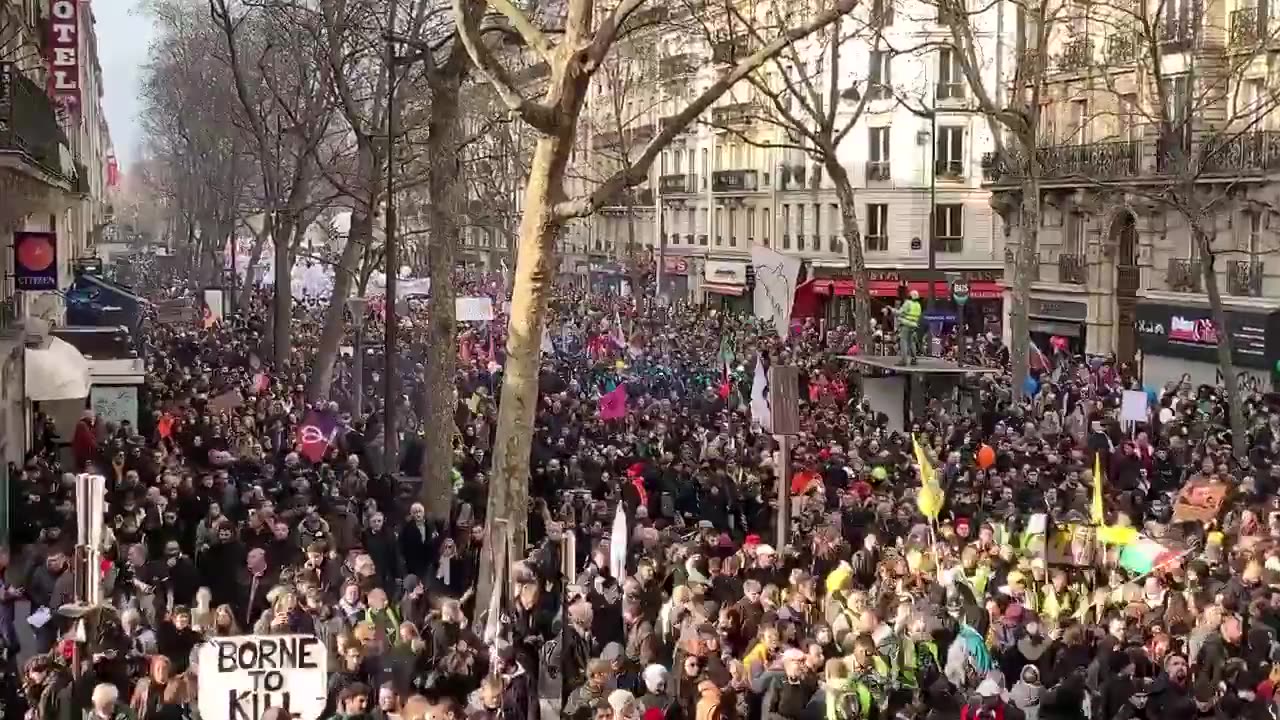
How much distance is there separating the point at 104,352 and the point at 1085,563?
18383 mm

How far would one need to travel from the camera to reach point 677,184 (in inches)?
2785

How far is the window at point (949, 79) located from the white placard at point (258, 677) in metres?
45.4

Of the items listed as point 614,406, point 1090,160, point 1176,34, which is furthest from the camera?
point 1090,160

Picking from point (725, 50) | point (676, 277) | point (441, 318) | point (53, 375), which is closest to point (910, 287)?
point (676, 277)

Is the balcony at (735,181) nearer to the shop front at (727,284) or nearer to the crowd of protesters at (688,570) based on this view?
the shop front at (727,284)

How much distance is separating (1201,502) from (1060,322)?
24.9m

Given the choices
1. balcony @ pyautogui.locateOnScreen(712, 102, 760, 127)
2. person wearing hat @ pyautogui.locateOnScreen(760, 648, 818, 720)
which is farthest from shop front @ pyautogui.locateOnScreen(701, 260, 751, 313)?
person wearing hat @ pyautogui.locateOnScreen(760, 648, 818, 720)

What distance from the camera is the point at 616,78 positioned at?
4000 cm

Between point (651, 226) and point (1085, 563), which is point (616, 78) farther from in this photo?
point (651, 226)

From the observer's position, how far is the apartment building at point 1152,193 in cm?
3338

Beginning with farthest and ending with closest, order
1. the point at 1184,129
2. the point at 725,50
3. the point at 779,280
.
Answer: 1. the point at 1184,129
2. the point at 725,50
3. the point at 779,280

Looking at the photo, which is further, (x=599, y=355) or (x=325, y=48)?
(x=599, y=355)

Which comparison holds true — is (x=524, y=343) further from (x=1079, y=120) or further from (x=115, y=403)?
(x=1079, y=120)

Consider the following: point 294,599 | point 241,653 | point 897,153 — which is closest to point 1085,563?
point 294,599
